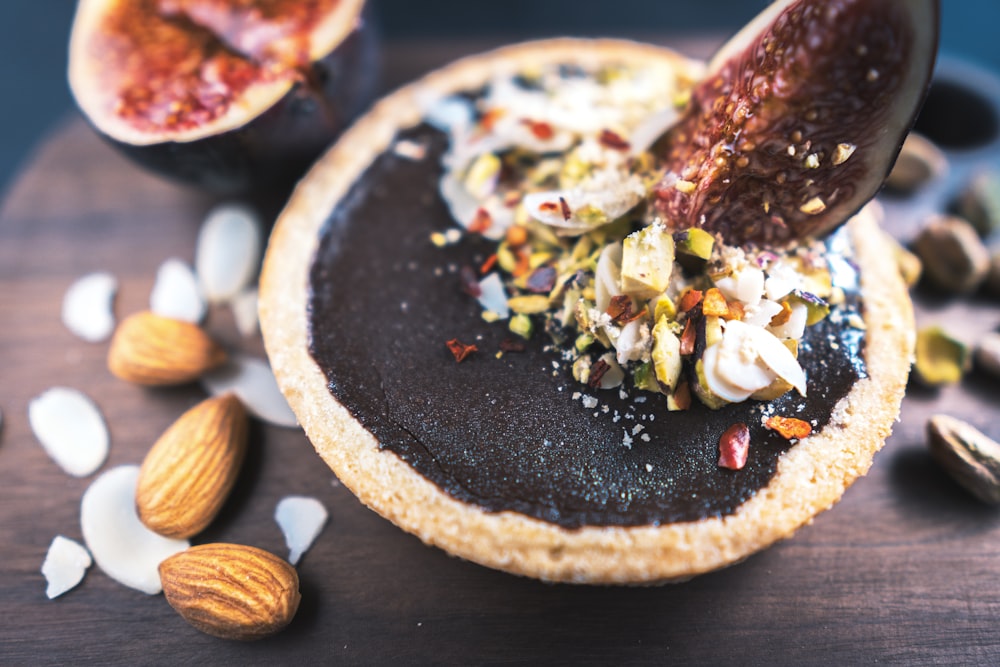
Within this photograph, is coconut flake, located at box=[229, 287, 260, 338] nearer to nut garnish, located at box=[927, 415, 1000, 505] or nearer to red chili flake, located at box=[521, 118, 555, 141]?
red chili flake, located at box=[521, 118, 555, 141]

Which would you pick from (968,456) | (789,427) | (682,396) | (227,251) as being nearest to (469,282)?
(682,396)

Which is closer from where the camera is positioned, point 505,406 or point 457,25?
point 505,406

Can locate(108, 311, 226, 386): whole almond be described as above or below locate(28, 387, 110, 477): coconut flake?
above

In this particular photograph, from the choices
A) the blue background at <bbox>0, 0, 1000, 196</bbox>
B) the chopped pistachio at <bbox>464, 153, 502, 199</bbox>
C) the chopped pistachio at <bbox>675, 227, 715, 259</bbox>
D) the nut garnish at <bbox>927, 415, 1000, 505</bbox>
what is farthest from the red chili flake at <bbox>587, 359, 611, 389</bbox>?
the blue background at <bbox>0, 0, 1000, 196</bbox>

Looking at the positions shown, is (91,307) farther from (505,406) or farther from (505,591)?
(505,591)

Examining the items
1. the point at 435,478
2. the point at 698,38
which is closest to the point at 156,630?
the point at 435,478

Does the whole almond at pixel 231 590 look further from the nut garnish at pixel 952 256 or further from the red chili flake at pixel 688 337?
the nut garnish at pixel 952 256
